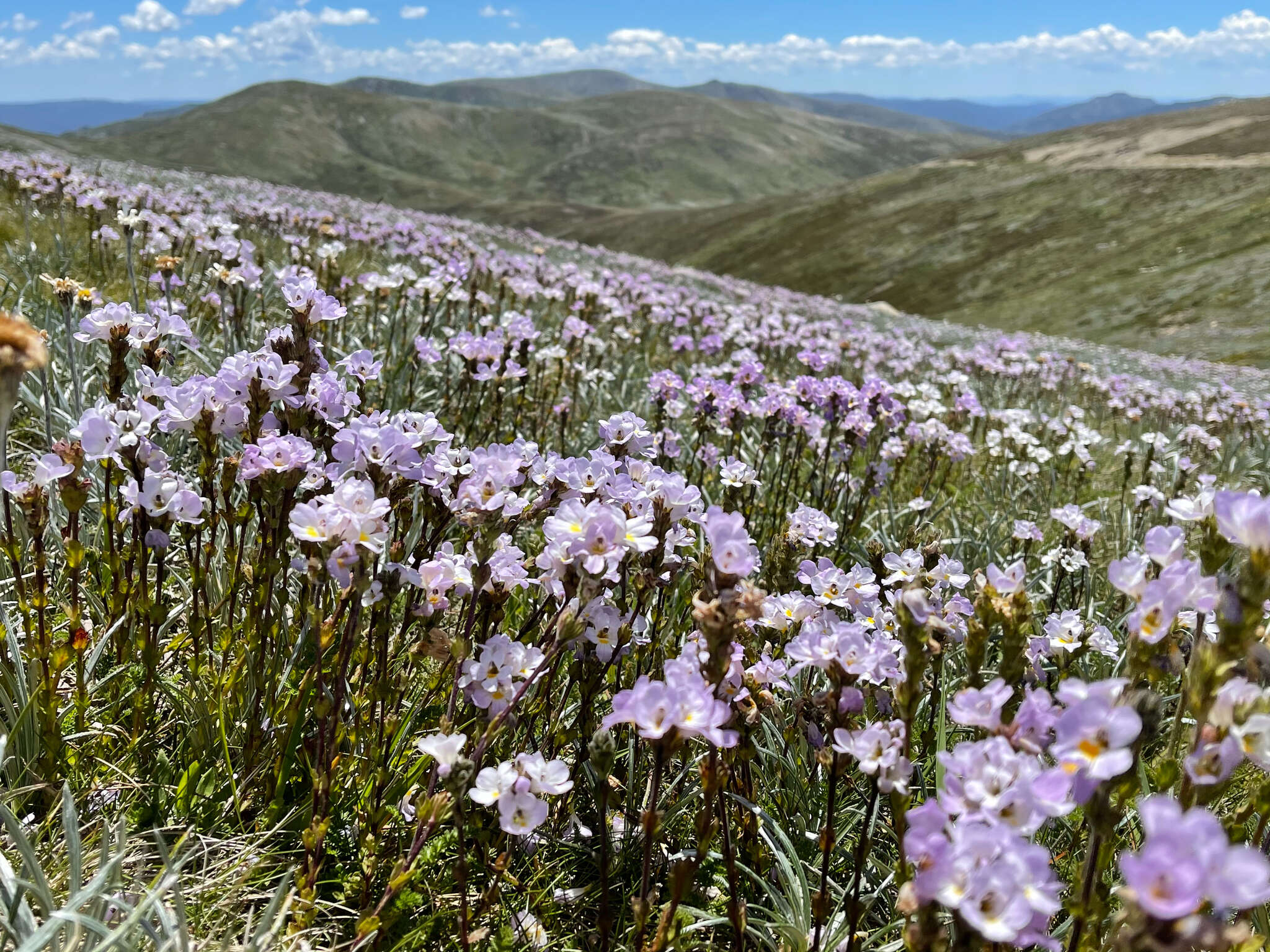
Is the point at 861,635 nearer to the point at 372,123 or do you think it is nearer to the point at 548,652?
the point at 548,652

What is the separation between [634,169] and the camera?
598ft

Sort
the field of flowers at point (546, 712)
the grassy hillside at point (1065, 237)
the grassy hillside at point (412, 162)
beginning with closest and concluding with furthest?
the field of flowers at point (546, 712), the grassy hillside at point (1065, 237), the grassy hillside at point (412, 162)

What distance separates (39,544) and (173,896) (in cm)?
115

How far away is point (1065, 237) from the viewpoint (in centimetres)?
6216

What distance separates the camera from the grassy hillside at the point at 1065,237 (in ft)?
149

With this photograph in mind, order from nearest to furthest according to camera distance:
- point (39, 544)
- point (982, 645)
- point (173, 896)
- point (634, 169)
→ point (173, 896), point (982, 645), point (39, 544), point (634, 169)

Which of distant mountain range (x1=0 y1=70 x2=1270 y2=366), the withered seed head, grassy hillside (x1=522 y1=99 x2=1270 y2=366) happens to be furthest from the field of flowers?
distant mountain range (x1=0 y1=70 x2=1270 y2=366)

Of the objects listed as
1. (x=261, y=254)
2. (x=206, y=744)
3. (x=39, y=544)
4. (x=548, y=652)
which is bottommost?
(x=206, y=744)

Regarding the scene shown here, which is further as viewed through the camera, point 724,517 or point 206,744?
point 206,744

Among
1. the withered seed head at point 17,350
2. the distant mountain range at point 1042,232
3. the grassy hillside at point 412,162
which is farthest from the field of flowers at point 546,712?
the grassy hillside at point 412,162

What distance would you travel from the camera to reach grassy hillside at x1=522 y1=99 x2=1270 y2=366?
4534 cm

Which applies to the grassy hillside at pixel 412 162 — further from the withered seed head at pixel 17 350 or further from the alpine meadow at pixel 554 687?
the withered seed head at pixel 17 350

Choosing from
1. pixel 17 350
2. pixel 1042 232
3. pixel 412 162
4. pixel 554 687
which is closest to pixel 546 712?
pixel 554 687

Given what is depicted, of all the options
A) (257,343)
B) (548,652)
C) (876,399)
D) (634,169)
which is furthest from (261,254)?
(634,169)
